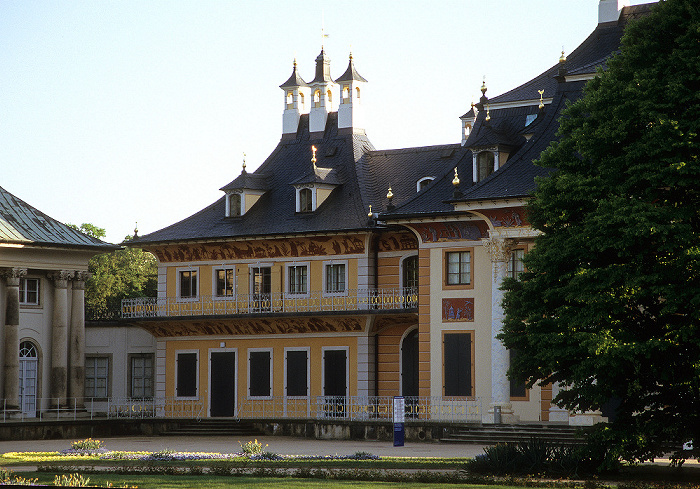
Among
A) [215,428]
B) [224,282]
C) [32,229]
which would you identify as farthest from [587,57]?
[32,229]

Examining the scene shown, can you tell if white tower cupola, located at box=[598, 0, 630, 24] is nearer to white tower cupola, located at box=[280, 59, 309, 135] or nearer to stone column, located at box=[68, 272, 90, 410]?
white tower cupola, located at box=[280, 59, 309, 135]

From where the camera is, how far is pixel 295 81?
52.2 meters

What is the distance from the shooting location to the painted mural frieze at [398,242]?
4378 centimetres

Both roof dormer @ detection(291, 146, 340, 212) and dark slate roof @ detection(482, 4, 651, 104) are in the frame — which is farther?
roof dormer @ detection(291, 146, 340, 212)

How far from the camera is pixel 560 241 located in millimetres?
25531

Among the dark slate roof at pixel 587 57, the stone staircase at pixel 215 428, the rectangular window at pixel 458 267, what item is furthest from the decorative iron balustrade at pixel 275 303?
the dark slate roof at pixel 587 57

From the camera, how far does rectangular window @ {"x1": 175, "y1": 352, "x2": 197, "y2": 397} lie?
48.2 metres

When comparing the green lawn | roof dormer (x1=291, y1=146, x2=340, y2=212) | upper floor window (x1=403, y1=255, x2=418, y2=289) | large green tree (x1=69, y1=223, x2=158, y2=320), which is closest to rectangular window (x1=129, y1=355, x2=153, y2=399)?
roof dormer (x1=291, y1=146, x2=340, y2=212)

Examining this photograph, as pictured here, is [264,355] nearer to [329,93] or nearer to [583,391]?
[329,93]

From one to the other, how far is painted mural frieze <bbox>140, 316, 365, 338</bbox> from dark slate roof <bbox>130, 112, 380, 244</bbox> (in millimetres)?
3285

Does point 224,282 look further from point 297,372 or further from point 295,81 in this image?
point 295,81

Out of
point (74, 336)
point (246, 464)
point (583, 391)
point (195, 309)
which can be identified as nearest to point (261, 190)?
point (195, 309)

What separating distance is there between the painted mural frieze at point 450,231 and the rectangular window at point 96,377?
54.3ft

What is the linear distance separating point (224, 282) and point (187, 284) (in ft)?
5.68
